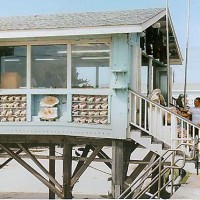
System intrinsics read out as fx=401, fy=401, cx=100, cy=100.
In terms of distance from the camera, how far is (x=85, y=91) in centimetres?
945

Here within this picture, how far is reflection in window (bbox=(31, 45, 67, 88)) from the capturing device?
971cm

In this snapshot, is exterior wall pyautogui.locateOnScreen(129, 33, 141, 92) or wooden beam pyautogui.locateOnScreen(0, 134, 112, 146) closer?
exterior wall pyautogui.locateOnScreen(129, 33, 141, 92)

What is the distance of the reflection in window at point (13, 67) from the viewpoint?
9.96 meters

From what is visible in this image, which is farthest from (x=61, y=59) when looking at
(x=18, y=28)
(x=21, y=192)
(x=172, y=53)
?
(x=21, y=192)

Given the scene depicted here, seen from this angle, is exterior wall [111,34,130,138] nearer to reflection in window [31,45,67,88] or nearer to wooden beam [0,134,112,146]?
wooden beam [0,134,112,146]

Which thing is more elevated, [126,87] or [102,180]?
[126,87]

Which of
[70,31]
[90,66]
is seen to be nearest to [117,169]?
[90,66]

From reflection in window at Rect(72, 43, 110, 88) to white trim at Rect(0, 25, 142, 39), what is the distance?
52 cm

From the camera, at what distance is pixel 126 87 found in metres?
9.14

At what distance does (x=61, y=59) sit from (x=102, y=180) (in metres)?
12.5

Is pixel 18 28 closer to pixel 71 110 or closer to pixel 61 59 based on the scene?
pixel 61 59

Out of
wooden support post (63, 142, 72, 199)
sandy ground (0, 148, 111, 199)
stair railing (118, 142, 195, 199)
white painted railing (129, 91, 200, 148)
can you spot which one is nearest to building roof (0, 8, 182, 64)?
white painted railing (129, 91, 200, 148)

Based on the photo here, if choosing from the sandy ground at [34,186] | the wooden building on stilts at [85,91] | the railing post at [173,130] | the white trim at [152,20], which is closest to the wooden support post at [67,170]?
the wooden building on stilts at [85,91]

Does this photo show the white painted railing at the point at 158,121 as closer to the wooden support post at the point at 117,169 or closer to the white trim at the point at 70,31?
the wooden support post at the point at 117,169
